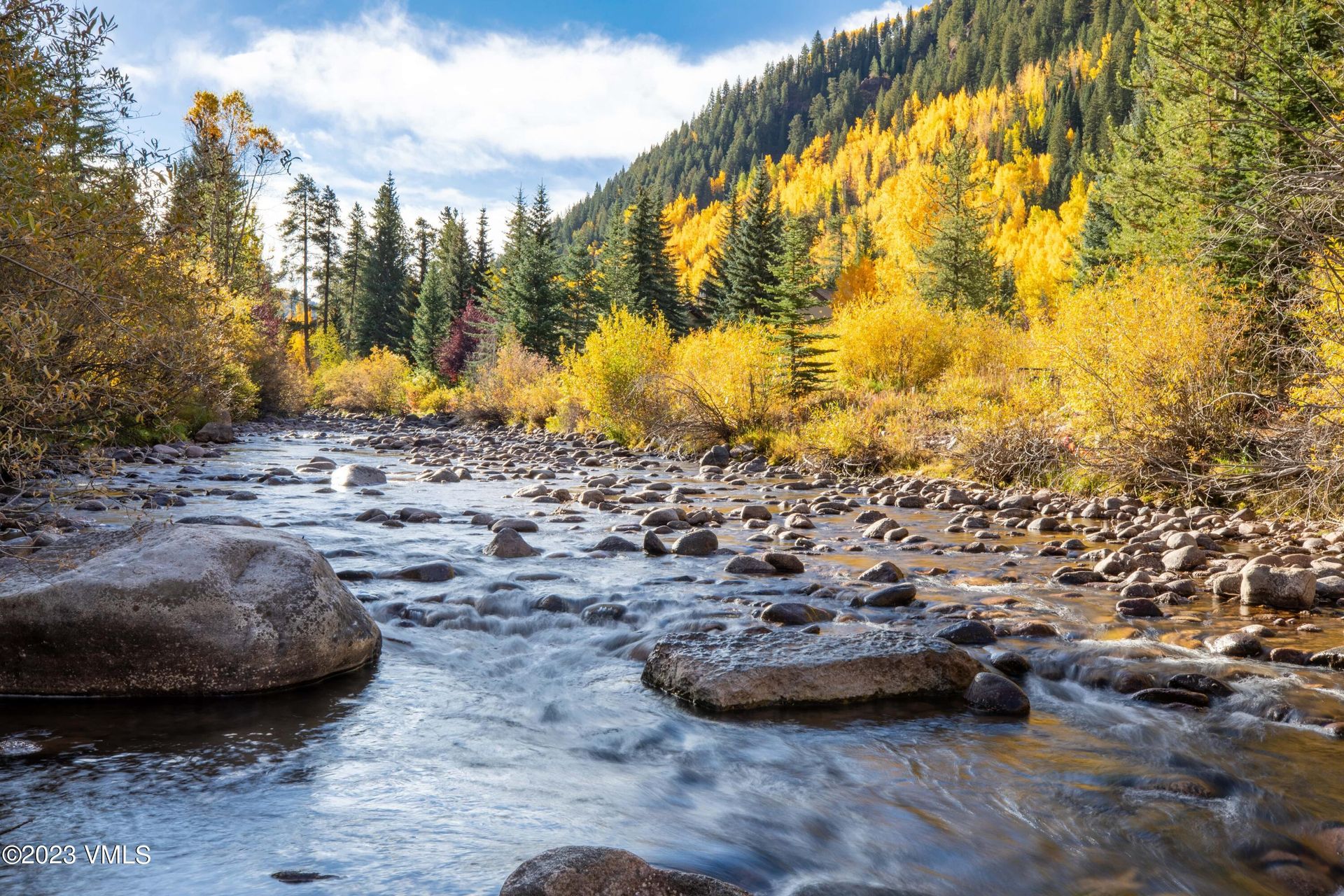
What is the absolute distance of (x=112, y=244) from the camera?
6.26 meters

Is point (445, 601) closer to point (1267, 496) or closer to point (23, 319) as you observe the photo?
point (23, 319)

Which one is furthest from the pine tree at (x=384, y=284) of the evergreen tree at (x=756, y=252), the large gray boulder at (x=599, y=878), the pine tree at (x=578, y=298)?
the large gray boulder at (x=599, y=878)

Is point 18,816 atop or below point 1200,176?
below

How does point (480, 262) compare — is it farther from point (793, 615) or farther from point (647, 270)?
point (793, 615)

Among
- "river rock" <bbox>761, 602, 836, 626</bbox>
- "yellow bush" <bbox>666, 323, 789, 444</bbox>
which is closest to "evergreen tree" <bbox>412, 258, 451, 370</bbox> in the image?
"yellow bush" <bbox>666, 323, 789, 444</bbox>

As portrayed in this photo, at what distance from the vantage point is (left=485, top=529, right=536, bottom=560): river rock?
8.10m

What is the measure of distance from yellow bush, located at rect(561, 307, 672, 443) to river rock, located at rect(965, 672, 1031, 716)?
15.4 m

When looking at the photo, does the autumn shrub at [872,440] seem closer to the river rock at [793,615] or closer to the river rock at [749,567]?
the river rock at [749,567]

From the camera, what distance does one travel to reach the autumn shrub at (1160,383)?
10.2 m

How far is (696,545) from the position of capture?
8.54 m

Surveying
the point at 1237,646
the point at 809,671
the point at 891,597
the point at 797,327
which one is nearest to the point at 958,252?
the point at 797,327

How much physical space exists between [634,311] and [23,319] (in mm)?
33745

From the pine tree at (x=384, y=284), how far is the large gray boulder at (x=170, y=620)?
52075 millimetres

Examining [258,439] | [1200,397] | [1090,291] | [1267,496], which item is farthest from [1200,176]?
[258,439]
